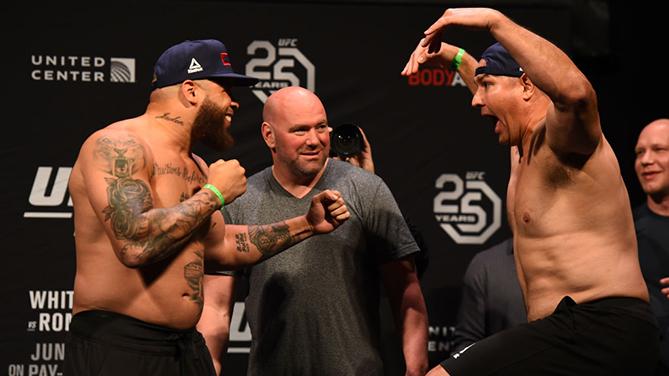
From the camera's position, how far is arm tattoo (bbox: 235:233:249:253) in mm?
3336

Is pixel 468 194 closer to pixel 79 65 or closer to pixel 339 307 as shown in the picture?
pixel 339 307

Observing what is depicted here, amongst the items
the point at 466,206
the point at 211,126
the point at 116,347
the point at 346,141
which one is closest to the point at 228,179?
the point at 211,126

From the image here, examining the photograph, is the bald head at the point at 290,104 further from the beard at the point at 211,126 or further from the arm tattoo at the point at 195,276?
the arm tattoo at the point at 195,276

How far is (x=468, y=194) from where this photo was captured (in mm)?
4488

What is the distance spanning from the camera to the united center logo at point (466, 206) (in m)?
4.48

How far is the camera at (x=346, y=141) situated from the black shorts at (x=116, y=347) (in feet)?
4.25

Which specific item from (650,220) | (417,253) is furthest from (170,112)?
(650,220)

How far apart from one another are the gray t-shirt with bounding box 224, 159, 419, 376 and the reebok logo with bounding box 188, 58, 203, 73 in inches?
29.1

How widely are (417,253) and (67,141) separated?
1573 millimetres

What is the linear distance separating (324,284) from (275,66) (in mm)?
1199

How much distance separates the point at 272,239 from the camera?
3342mm

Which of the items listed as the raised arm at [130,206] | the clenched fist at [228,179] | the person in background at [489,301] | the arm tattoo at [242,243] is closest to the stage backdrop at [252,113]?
the person in background at [489,301]

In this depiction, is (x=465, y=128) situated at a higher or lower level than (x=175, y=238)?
higher

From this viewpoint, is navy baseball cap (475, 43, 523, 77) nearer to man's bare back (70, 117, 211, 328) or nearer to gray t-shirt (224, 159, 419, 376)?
gray t-shirt (224, 159, 419, 376)
